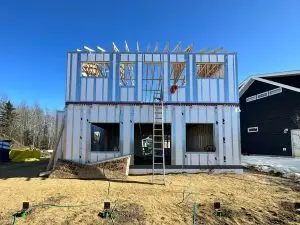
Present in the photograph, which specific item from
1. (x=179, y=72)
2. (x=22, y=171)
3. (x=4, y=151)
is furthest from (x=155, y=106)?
(x=4, y=151)

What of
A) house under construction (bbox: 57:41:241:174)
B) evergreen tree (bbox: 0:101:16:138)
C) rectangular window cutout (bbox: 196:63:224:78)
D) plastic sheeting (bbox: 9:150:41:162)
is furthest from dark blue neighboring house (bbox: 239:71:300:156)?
evergreen tree (bbox: 0:101:16:138)

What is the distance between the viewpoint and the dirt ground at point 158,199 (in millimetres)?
6629

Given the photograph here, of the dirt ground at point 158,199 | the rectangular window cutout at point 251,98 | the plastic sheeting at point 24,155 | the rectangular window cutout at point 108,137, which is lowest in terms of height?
the dirt ground at point 158,199

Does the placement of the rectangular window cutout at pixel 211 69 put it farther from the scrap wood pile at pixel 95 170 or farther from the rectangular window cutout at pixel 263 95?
the rectangular window cutout at pixel 263 95

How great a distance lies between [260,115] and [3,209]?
87.3 ft

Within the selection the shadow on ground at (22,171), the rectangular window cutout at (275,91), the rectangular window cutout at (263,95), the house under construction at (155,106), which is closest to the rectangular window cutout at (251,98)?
the rectangular window cutout at (263,95)

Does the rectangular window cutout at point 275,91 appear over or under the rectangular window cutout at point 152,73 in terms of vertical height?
over

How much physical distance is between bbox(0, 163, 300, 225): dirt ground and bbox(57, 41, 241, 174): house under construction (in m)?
1.30

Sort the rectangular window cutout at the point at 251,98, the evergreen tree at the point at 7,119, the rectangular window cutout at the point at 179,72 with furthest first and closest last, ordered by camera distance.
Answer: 1. the evergreen tree at the point at 7,119
2. the rectangular window cutout at the point at 251,98
3. the rectangular window cutout at the point at 179,72

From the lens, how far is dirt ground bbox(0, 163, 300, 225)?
6.63 m

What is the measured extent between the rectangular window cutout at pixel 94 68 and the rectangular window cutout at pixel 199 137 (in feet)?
22.6

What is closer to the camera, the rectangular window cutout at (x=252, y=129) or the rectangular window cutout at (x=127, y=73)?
the rectangular window cutout at (x=127, y=73)

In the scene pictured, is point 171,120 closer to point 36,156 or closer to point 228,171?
point 228,171

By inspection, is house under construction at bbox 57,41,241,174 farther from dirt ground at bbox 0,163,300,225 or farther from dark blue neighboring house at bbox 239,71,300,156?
dark blue neighboring house at bbox 239,71,300,156
